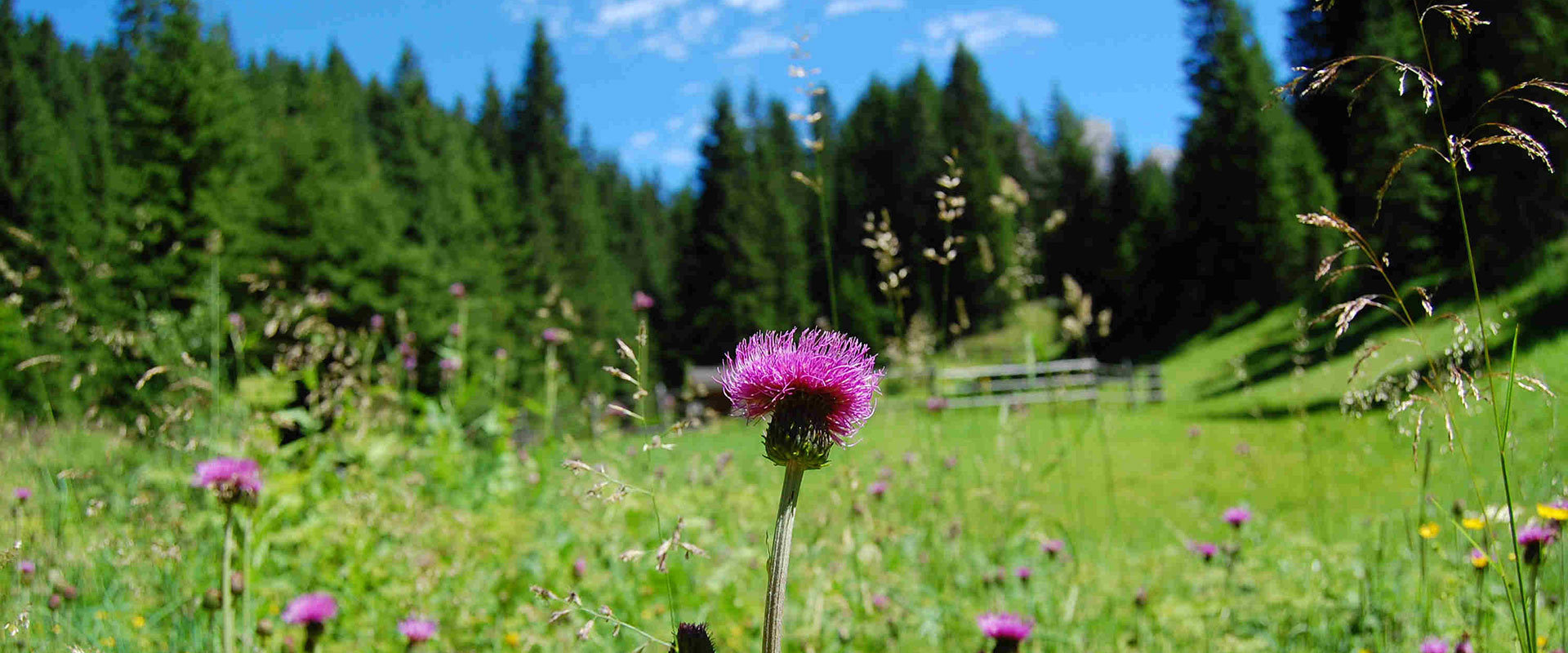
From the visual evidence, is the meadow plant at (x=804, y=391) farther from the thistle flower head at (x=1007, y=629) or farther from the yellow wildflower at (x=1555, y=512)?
the yellow wildflower at (x=1555, y=512)

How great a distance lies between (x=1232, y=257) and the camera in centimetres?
2522

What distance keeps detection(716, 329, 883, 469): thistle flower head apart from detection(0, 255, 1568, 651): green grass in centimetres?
44

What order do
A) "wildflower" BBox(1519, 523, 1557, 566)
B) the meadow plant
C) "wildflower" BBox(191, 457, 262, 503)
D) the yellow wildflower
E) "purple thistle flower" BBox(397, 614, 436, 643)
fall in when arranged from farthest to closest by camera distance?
"purple thistle flower" BBox(397, 614, 436, 643), "wildflower" BBox(1519, 523, 1557, 566), the yellow wildflower, "wildflower" BBox(191, 457, 262, 503), the meadow plant

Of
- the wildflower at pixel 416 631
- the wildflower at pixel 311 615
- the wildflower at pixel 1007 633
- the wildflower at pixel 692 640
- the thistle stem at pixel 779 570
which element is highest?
the thistle stem at pixel 779 570

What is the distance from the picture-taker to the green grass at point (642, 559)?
223 centimetres

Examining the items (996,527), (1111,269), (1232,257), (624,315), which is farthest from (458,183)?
(996,527)

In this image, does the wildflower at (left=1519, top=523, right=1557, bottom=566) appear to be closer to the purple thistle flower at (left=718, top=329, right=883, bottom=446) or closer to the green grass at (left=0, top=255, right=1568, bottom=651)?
the green grass at (left=0, top=255, right=1568, bottom=651)

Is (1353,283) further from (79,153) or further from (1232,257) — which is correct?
(79,153)

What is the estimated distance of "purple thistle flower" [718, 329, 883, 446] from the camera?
3.50ft

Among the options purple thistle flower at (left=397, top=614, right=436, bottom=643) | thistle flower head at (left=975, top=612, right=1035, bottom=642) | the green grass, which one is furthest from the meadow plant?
purple thistle flower at (left=397, top=614, right=436, bottom=643)

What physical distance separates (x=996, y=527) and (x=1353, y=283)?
48.0 ft

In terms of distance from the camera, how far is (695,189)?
120 ft

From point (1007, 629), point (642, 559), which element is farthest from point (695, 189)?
point (1007, 629)

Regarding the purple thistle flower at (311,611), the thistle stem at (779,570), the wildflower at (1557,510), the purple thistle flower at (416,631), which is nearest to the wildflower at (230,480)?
the purple thistle flower at (311,611)
